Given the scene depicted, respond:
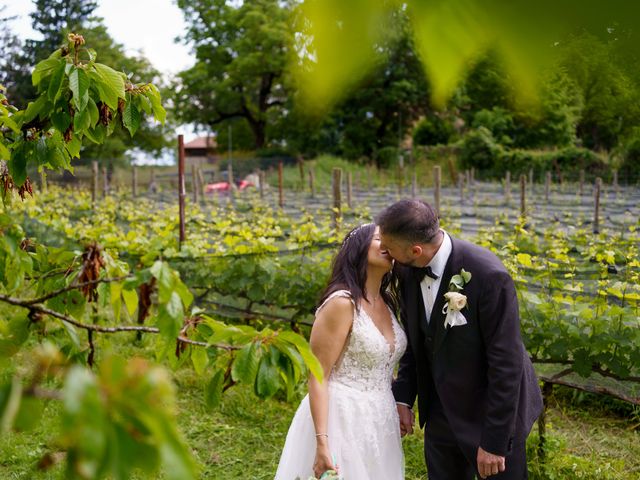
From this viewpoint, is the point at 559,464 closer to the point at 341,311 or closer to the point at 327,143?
the point at 341,311

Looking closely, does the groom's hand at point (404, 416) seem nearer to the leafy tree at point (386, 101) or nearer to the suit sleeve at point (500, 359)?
the suit sleeve at point (500, 359)

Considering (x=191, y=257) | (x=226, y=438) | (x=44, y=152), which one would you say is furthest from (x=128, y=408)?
(x=191, y=257)

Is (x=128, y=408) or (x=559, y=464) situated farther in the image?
(x=559, y=464)

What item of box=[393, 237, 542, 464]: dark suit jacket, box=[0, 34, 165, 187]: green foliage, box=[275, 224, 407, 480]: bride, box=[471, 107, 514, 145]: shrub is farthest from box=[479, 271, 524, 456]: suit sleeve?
box=[471, 107, 514, 145]: shrub

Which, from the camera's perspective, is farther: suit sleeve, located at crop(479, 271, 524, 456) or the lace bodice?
the lace bodice

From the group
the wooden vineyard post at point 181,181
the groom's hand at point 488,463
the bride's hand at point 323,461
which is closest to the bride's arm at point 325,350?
the bride's hand at point 323,461

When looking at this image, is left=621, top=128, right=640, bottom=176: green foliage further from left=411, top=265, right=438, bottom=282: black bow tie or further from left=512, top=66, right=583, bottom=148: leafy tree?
left=411, top=265, right=438, bottom=282: black bow tie

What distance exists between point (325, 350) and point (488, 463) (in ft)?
1.96

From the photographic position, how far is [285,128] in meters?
0.53

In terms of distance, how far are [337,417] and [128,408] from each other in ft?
6.59

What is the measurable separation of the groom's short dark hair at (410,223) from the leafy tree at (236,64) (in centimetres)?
138

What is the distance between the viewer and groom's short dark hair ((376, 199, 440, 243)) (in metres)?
2.01

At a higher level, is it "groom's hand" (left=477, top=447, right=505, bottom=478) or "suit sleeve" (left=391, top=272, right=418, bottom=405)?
"suit sleeve" (left=391, top=272, right=418, bottom=405)

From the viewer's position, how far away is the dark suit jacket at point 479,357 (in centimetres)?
196
